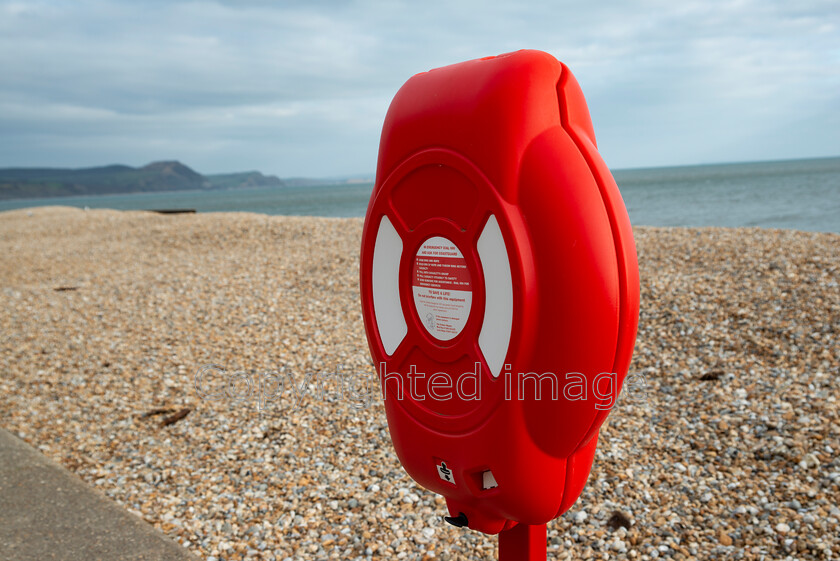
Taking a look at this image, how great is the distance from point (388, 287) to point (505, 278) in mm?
458

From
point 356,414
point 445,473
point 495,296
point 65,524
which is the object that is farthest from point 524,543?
point 65,524

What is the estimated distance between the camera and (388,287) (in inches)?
69.6

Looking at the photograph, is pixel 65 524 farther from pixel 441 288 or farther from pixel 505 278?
pixel 505 278

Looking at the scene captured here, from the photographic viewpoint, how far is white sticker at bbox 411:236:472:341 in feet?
5.06

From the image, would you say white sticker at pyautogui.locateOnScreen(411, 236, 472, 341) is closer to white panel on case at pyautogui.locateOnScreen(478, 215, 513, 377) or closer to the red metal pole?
white panel on case at pyautogui.locateOnScreen(478, 215, 513, 377)

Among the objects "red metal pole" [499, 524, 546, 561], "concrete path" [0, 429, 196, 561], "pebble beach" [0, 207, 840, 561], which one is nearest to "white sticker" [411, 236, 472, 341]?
"red metal pole" [499, 524, 546, 561]

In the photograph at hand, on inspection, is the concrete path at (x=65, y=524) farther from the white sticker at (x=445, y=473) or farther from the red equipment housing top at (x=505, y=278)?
the red equipment housing top at (x=505, y=278)

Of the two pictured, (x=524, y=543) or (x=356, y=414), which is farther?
(x=356, y=414)

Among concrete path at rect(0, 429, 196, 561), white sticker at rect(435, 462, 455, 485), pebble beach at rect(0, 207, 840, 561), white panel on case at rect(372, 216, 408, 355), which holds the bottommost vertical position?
concrete path at rect(0, 429, 196, 561)

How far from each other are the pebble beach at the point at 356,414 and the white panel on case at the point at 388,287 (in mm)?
1303

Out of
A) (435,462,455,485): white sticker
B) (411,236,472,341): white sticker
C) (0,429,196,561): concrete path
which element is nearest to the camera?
(411,236,472,341): white sticker

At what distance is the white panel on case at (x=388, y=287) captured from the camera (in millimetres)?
1732

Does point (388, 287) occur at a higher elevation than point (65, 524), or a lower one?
higher

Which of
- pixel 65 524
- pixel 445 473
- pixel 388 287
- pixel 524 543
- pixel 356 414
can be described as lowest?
pixel 65 524
